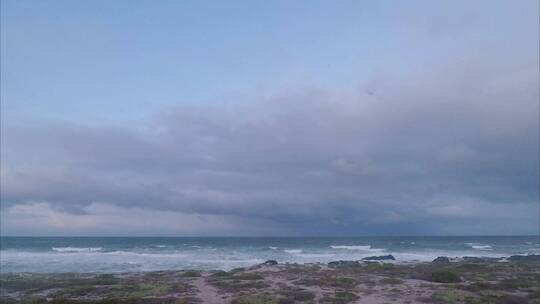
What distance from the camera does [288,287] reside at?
28.0 meters

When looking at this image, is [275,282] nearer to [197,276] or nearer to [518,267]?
[197,276]

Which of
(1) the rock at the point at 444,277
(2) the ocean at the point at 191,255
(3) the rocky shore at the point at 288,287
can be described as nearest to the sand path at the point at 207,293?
(3) the rocky shore at the point at 288,287

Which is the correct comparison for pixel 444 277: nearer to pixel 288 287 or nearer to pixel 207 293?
pixel 288 287

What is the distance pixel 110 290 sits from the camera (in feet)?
89.8

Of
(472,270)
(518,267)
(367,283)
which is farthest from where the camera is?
(518,267)

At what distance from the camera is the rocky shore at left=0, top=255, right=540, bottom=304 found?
77.8 ft

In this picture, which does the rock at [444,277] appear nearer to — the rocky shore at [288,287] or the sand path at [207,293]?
the rocky shore at [288,287]

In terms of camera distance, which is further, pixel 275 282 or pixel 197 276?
pixel 197 276

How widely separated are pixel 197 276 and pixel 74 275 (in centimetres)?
891

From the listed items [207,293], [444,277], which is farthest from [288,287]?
[444,277]

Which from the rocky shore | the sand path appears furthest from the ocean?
the sand path

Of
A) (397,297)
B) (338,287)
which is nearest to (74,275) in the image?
(338,287)

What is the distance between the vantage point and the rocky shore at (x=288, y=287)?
23703 millimetres

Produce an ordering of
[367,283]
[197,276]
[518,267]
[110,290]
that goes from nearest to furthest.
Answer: [110,290] → [367,283] → [197,276] → [518,267]
